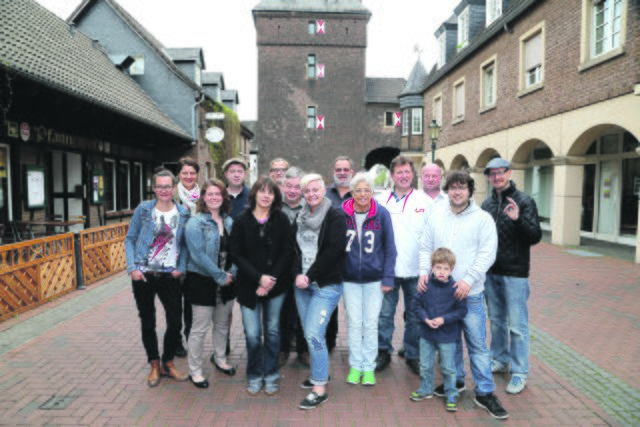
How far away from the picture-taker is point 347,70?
105 feet

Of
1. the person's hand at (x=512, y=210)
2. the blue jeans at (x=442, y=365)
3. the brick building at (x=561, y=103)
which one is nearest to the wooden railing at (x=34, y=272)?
the blue jeans at (x=442, y=365)

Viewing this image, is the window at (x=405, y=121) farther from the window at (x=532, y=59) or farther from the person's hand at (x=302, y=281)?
the person's hand at (x=302, y=281)

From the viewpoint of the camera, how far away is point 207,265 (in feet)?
11.9

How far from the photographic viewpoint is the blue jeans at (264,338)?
143 inches

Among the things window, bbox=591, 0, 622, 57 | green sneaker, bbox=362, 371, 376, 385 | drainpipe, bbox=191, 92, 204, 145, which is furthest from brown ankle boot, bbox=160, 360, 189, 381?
drainpipe, bbox=191, 92, 204, 145

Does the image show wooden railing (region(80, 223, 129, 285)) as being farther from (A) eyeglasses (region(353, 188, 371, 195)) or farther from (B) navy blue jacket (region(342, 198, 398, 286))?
(A) eyeglasses (region(353, 188, 371, 195))

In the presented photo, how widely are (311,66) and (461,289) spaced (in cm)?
3095

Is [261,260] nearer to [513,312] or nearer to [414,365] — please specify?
[414,365]

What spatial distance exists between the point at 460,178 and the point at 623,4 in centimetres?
877

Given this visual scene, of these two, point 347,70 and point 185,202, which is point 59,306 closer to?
point 185,202

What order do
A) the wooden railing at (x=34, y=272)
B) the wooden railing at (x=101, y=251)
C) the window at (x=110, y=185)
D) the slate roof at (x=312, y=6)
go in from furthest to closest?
the slate roof at (x=312, y=6)
the window at (x=110, y=185)
the wooden railing at (x=101, y=251)
the wooden railing at (x=34, y=272)

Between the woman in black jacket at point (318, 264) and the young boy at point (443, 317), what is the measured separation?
0.76 m

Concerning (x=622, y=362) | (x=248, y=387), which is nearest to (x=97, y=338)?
(x=248, y=387)

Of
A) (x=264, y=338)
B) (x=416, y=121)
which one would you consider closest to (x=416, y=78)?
(x=416, y=121)
